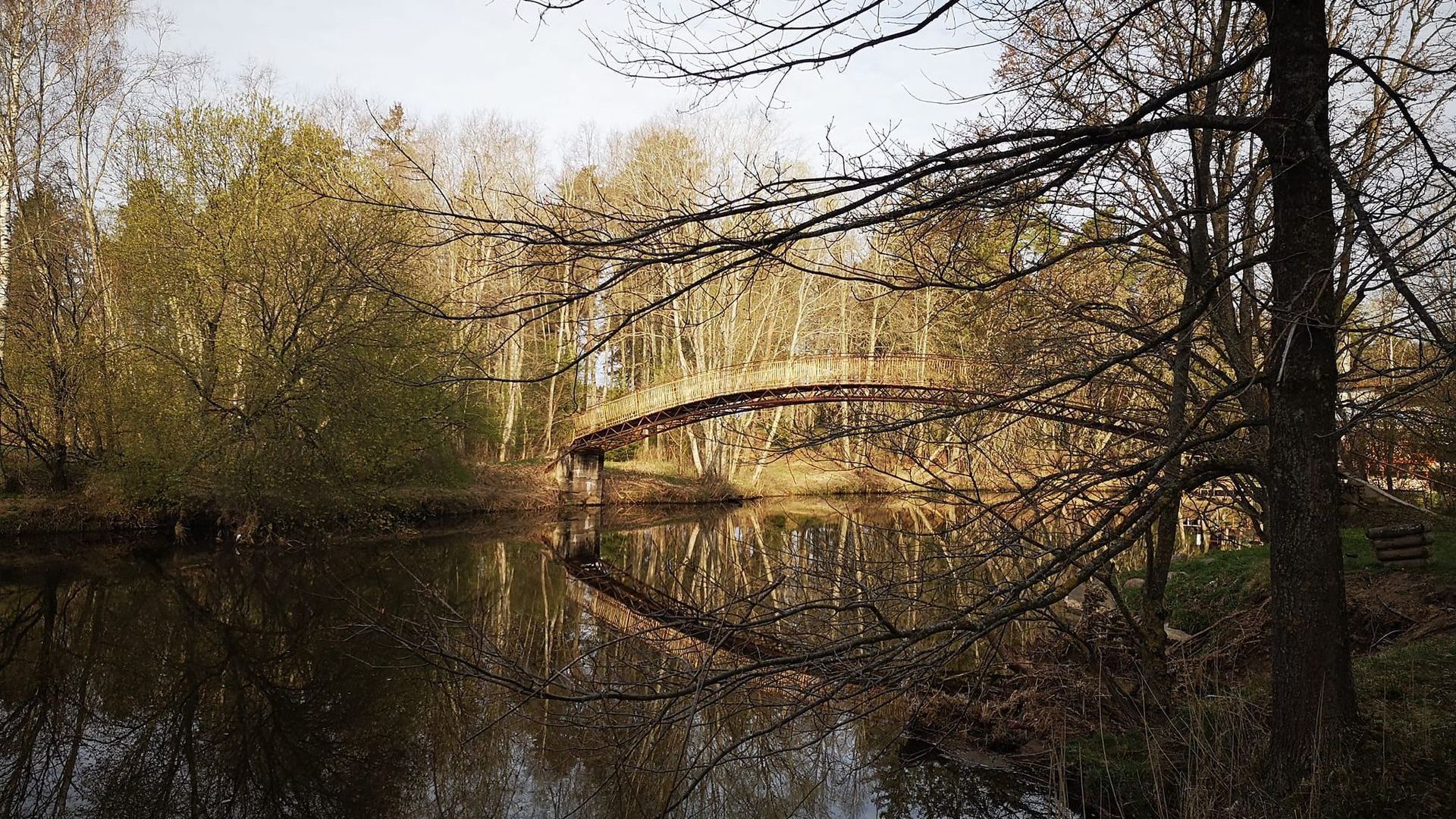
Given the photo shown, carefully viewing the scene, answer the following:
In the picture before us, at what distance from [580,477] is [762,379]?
604 cm

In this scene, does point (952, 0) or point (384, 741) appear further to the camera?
point (384, 741)

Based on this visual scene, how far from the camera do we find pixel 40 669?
6.87 meters

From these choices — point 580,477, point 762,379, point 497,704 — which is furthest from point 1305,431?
point 580,477

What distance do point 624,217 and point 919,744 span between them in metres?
4.23

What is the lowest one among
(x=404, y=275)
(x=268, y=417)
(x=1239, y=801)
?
(x=1239, y=801)

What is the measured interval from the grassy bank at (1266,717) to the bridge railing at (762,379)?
9750mm

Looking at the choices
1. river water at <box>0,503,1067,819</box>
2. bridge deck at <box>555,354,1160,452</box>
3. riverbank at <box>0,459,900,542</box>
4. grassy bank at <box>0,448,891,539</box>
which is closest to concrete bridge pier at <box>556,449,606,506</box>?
bridge deck at <box>555,354,1160,452</box>

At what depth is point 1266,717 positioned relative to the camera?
404 cm

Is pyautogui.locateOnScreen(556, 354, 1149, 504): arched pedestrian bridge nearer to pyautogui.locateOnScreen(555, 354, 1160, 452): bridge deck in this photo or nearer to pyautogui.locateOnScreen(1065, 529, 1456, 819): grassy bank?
pyautogui.locateOnScreen(555, 354, 1160, 452): bridge deck

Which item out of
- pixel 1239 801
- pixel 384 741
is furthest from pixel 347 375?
pixel 1239 801

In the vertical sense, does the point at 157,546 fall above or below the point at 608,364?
below

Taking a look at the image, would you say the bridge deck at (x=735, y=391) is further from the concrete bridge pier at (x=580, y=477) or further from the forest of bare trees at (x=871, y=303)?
the forest of bare trees at (x=871, y=303)

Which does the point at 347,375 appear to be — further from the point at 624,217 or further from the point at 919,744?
the point at 624,217

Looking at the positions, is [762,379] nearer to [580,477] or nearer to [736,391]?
[736,391]
